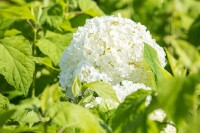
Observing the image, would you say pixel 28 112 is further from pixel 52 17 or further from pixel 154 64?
pixel 52 17

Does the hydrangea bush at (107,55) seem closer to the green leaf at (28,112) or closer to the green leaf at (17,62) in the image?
the green leaf at (17,62)

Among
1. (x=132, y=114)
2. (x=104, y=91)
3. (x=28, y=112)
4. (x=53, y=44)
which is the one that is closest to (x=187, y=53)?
(x=132, y=114)

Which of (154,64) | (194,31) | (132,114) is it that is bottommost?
(132,114)

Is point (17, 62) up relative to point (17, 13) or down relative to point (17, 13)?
down

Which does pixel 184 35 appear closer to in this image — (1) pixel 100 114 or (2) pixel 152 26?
(2) pixel 152 26

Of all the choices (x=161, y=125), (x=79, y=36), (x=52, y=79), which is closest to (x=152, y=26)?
(x=52, y=79)

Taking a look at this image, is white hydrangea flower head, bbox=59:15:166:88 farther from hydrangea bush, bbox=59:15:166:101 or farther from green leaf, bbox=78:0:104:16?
green leaf, bbox=78:0:104:16

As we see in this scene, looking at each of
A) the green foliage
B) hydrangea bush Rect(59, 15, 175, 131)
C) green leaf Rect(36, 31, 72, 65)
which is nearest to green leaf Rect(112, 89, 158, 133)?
the green foliage
